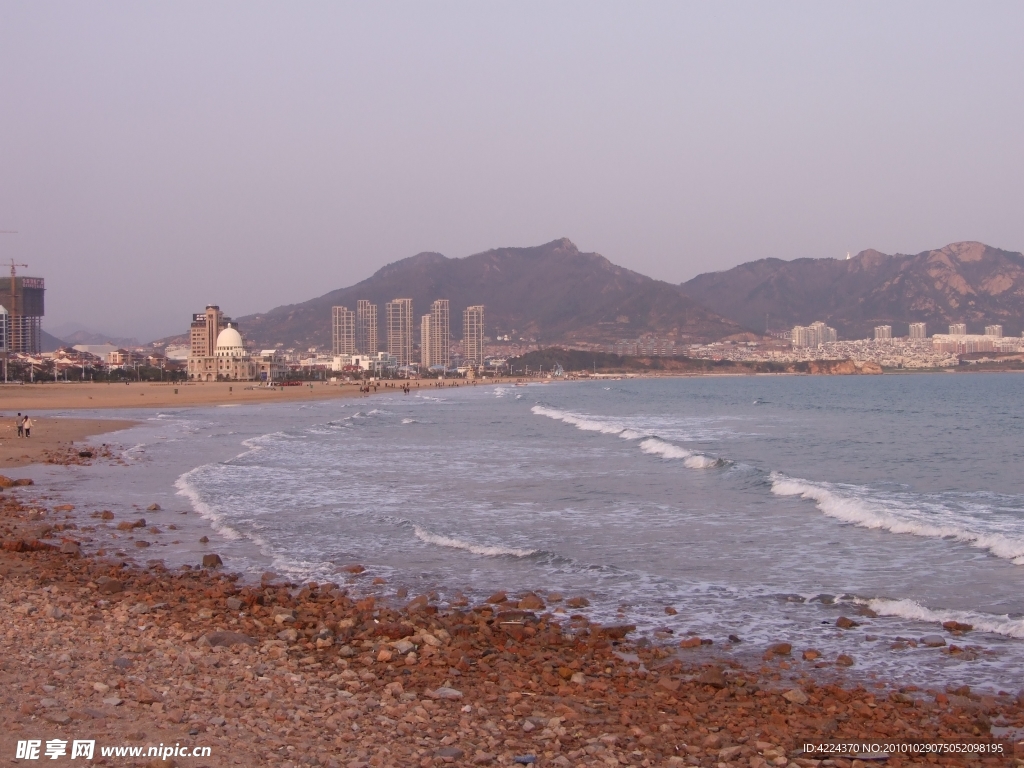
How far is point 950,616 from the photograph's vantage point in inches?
373

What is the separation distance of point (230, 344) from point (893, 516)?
532 feet

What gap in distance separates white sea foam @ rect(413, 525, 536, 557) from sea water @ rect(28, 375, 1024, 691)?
50mm

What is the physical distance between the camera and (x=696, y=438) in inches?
1437

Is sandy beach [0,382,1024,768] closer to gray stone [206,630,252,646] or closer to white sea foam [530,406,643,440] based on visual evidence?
gray stone [206,630,252,646]

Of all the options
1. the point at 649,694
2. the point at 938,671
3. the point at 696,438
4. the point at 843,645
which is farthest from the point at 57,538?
the point at 696,438

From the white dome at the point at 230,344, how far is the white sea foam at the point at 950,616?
538 feet

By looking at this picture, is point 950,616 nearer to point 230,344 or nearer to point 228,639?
point 228,639

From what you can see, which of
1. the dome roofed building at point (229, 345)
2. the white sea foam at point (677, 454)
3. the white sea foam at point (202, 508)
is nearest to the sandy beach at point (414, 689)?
the white sea foam at point (202, 508)

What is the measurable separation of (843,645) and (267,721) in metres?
5.48

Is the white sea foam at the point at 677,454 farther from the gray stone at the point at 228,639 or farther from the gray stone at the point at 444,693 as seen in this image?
the gray stone at the point at 444,693

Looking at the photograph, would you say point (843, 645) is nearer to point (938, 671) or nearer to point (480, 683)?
point (938, 671)

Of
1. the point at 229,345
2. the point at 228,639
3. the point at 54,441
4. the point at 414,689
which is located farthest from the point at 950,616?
the point at 229,345

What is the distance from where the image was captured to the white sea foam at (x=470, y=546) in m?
13.0

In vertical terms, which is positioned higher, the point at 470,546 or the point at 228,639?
the point at 228,639
